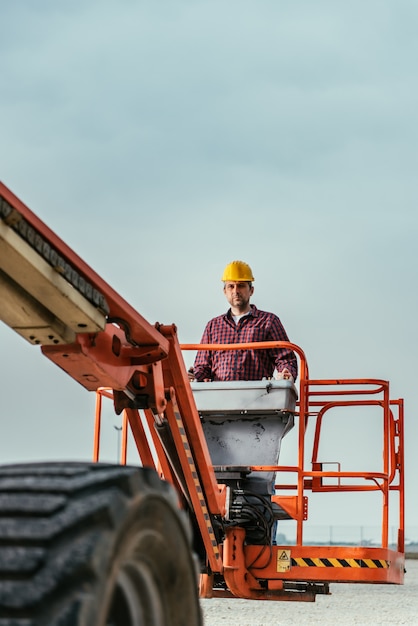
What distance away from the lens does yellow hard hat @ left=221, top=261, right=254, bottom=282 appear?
32.3ft

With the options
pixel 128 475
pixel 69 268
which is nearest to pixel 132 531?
pixel 128 475

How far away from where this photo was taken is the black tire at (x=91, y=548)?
7.04 feet

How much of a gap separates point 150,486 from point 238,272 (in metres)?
7.24

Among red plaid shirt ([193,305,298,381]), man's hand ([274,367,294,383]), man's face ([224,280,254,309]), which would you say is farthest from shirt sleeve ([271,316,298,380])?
man's face ([224,280,254,309])

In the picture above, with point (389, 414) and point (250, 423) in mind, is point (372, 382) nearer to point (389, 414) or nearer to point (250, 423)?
point (389, 414)

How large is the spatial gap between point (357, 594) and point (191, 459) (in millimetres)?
10381

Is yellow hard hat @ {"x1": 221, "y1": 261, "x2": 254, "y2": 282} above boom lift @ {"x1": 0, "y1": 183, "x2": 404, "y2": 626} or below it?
above

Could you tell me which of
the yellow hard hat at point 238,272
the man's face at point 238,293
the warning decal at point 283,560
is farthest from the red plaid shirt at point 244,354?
the warning decal at point 283,560

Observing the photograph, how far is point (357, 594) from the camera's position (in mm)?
16578

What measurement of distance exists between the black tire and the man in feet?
20.0

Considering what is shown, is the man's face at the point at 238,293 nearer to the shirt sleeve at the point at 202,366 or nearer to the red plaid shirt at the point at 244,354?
the red plaid shirt at the point at 244,354

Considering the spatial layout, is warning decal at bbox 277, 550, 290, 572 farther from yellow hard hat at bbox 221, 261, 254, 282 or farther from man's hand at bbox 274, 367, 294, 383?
yellow hard hat at bbox 221, 261, 254, 282

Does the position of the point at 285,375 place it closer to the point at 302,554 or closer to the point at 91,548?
the point at 302,554

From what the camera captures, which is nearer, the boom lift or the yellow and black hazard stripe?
the boom lift
